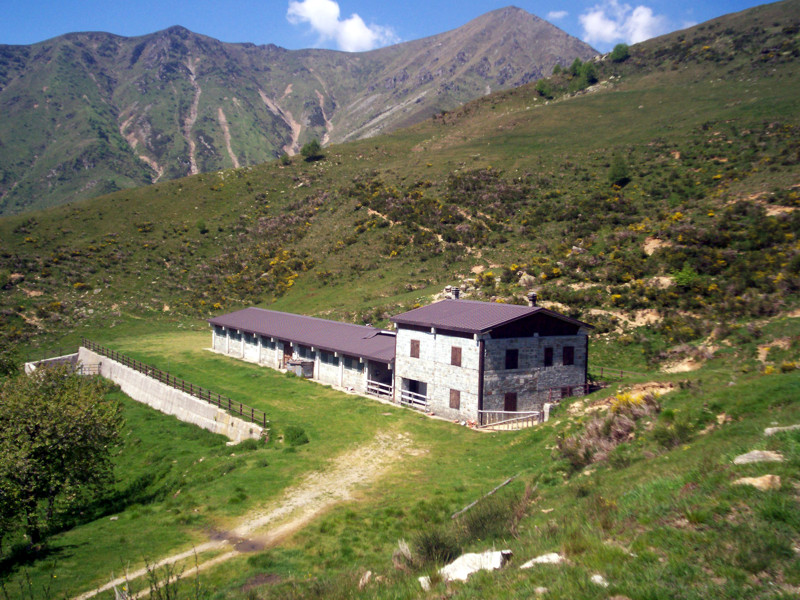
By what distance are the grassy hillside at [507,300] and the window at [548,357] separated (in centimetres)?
628

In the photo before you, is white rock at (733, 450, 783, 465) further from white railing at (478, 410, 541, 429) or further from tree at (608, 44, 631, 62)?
tree at (608, 44, 631, 62)

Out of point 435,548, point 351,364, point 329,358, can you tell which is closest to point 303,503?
point 435,548

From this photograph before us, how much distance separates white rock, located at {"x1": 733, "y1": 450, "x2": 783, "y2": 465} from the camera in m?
9.26

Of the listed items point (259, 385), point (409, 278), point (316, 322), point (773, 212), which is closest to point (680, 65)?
point (773, 212)

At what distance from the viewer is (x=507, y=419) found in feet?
94.8

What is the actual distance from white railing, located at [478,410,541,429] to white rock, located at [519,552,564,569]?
19.4m

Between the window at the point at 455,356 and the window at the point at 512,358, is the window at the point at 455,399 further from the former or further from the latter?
the window at the point at 512,358

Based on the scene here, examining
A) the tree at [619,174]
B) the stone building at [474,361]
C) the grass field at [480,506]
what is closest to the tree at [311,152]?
the tree at [619,174]

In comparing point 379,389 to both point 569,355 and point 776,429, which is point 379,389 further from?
point 776,429

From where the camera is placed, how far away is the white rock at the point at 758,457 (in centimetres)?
926

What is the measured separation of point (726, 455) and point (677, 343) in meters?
29.2

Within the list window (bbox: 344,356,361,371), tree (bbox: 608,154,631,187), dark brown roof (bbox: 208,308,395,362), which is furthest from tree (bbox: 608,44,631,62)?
window (bbox: 344,356,361,371)

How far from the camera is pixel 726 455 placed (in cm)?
1023

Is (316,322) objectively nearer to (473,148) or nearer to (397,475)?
(397,475)
